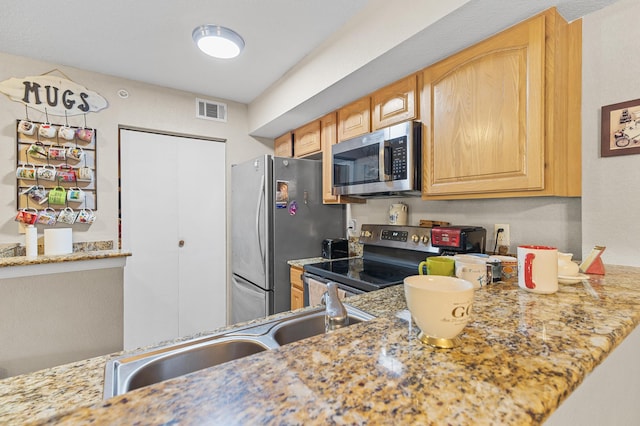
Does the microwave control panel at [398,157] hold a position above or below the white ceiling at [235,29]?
below

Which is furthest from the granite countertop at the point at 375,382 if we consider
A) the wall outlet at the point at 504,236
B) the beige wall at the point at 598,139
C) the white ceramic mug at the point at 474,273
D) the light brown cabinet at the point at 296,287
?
the light brown cabinet at the point at 296,287

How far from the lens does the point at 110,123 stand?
99.0 inches

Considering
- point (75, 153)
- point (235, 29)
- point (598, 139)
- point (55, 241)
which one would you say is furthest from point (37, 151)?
point (598, 139)

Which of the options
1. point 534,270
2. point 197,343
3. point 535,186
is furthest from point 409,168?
point 197,343

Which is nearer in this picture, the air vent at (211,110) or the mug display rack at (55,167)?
the mug display rack at (55,167)

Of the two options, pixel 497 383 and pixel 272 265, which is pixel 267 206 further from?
pixel 497 383

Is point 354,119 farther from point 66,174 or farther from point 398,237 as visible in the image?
point 66,174

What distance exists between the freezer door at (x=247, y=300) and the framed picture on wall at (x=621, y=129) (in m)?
2.23

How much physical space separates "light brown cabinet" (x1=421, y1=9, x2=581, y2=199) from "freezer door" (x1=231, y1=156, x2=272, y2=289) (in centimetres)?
144

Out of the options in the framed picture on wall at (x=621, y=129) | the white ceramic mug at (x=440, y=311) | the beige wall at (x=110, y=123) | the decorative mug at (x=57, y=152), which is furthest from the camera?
the decorative mug at (x=57, y=152)

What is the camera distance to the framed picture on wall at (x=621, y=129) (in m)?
1.22

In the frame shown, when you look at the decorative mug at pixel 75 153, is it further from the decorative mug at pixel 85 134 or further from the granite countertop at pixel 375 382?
the granite countertop at pixel 375 382

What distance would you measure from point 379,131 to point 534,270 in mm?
1264

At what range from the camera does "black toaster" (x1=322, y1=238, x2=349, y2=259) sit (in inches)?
99.3
